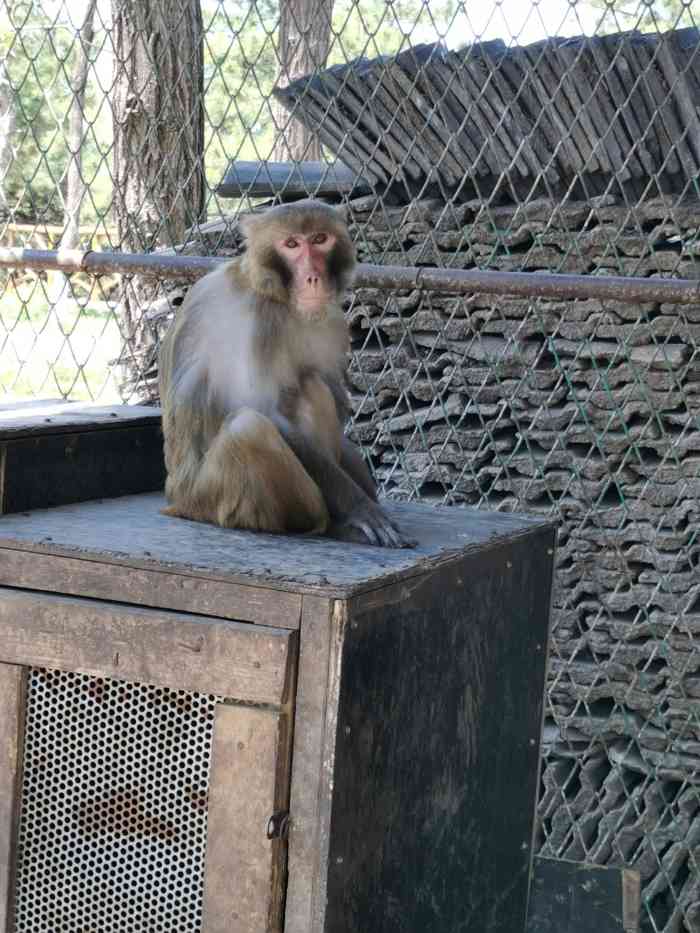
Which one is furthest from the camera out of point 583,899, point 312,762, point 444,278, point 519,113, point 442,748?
point 519,113

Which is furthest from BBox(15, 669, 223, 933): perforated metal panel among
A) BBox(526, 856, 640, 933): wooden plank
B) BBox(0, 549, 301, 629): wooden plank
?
BBox(526, 856, 640, 933): wooden plank

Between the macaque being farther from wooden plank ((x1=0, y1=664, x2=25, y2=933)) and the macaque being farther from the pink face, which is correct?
wooden plank ((x1=0, y1=664, x2=25, y2=933))

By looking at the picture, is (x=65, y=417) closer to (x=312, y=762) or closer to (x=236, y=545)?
(x=236, y=545)

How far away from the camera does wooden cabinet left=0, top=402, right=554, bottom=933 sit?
6.67ft

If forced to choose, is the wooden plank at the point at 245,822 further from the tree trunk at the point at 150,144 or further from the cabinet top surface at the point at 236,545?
the tree trunk at the point at 150,144

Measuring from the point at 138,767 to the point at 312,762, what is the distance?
0.34 m

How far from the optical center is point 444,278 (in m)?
3.25

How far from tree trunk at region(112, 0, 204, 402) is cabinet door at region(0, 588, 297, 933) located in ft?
7.94

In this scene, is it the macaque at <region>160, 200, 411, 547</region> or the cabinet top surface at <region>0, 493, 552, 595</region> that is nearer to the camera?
the cabinet top surface at <region>0, 493, 552, 595</region>

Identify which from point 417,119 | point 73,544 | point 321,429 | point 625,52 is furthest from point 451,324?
point 73,544

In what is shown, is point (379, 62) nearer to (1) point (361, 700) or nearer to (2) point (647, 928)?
(1) point (361, 700)

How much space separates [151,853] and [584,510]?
233cm

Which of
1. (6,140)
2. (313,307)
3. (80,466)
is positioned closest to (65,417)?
(80,466)

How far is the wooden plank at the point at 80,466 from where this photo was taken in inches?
101
